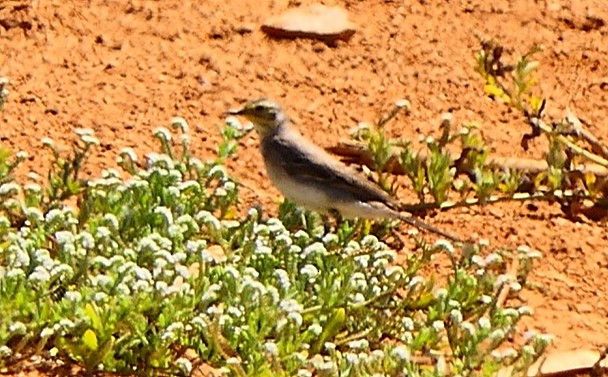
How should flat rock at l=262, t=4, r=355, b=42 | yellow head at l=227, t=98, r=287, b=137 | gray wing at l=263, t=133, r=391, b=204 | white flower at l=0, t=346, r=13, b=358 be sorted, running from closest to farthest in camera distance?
1. white flower at l=0, t=346, r=13, b=358
2. gray wing at l=263, t=133, r=391, b=204
3. yellow head at l=227, t=98, r=287, b=137
4. flat rock at l=262, t=4, r=355, b=42

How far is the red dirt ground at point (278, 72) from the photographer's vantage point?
9000 mm

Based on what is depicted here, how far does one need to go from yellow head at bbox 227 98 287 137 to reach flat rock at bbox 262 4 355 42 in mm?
1125

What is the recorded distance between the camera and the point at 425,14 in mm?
10266

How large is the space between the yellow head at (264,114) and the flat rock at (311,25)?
1.12m

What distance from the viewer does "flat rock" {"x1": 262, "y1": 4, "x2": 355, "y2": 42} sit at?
994 cm

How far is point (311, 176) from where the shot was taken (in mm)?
8484

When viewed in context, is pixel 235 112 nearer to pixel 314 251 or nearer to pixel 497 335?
pixel 314 251

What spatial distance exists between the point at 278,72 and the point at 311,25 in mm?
439

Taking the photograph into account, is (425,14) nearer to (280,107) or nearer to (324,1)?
(324,1)

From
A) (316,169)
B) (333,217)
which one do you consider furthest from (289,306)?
(316,169)

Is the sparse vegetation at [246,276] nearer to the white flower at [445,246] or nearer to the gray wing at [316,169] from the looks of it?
the white flower at [445,246]

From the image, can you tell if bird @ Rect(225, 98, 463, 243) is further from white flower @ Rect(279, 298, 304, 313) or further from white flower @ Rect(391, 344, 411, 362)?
white flower @ Rect(391, 344, 411, 362)

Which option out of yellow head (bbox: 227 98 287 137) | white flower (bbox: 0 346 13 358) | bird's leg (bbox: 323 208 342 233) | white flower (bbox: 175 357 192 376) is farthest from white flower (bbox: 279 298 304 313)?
yellow head (bbox: 227 98 287 137)

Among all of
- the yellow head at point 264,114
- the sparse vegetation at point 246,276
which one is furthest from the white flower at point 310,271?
the yellow head at point 264,114
